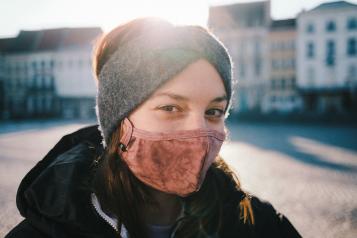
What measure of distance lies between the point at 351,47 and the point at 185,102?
1721 inches

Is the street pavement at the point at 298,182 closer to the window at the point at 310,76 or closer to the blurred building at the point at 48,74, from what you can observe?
the window at the point at 310,76

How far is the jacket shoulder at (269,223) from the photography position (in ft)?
5.25

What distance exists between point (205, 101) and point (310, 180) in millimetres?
7101

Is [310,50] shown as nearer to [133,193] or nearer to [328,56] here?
[328,56]

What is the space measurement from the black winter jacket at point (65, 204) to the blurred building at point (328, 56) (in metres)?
40.7

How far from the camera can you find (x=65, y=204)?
4.12 feet

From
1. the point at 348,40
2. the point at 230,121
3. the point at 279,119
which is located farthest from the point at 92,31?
A: the point at 348,40

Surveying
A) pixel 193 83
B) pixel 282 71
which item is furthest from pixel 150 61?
pixel 282 71

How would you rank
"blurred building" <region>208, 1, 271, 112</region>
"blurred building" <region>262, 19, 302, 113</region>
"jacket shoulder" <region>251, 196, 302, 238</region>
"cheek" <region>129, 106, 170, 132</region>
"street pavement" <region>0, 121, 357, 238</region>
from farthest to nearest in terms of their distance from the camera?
"blurred building" <region>208, 1, 271, 112</region> → "blurred building" <region>262, 19, 302, 113</region> → "street pavement" <region>0, 121, 357, 238</region> → "jacket shoulder" <region>251, 196, 302, 238</region> → "cheek" <region>129, 106, 170, 132</region>

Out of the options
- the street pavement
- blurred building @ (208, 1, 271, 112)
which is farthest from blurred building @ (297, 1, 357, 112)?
the street pavement

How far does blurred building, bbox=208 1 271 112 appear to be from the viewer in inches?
1644

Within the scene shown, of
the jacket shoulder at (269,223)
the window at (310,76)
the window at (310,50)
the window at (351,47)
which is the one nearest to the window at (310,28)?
the window at (310,50)

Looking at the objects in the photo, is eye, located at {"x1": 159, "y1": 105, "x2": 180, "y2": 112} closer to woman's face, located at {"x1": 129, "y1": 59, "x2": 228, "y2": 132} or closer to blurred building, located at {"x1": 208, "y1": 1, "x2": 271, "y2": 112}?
woman's face, located at {"x1": 129, "y1": 59, "x2": 228, "y2": 132}

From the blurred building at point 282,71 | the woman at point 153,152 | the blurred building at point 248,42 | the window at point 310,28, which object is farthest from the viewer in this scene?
the blurred building at point 248,42
